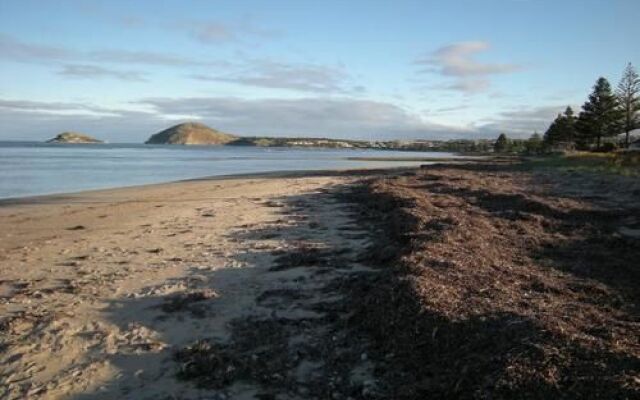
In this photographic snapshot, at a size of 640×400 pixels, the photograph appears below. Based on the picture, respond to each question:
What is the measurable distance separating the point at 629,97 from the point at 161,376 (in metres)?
77.0

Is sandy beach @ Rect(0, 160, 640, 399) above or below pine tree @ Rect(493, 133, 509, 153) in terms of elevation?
below

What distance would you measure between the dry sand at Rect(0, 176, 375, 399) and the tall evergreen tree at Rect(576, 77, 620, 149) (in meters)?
63.6

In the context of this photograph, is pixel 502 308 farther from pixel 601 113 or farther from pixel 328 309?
pixel 601 113

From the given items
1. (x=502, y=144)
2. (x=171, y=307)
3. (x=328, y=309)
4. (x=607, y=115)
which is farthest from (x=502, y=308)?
(x=502, y=144)

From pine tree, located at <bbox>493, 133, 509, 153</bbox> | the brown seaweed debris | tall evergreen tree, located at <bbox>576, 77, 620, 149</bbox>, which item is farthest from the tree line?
the brown seaweed debris

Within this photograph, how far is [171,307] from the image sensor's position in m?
7.07

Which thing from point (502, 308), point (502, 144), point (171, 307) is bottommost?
point (171, 307)

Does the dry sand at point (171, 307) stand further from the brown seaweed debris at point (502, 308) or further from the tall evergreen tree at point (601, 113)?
the tall evergreen tree at point (601, 113)

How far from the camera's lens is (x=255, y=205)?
1866 centimetres

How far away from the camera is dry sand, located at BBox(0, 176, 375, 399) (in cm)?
505

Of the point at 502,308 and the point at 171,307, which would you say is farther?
the point at 171,307

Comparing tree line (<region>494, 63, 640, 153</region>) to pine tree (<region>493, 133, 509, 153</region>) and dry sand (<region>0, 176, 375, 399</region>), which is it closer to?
pine tree (<region>493, 133, 509, 153</region>)

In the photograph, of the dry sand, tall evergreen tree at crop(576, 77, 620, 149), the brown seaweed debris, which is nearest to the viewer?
the brown seaweed debris

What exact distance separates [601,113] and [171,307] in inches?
2826
